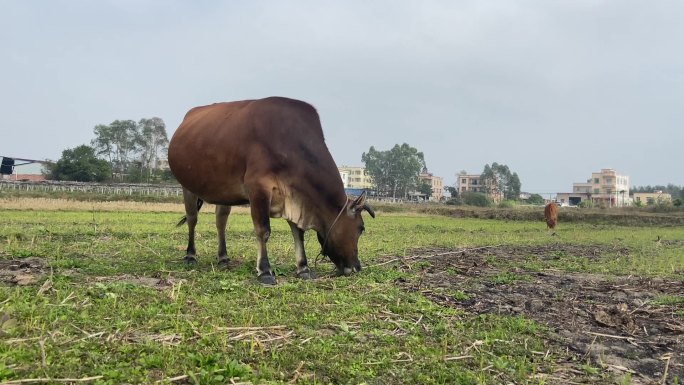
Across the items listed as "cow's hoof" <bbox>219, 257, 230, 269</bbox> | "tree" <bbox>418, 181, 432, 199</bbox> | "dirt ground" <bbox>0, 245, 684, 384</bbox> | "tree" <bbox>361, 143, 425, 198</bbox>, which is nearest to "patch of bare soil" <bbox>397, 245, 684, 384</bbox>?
"dirt ground" <bbox>0, 245, 684, 384</bbox>

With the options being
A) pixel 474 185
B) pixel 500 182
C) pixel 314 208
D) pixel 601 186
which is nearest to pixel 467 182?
pixel 474 185

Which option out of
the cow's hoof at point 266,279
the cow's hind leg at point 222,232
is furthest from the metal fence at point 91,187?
the cow's hoof at point 266,279

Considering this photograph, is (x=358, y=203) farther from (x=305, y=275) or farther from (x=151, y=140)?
(x=151, y=140)

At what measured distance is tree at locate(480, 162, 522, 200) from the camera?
5172 inches

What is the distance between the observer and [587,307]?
6.41 metres

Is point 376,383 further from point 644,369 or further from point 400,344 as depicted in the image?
point 644,369

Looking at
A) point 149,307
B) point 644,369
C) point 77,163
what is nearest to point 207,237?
point 149,307

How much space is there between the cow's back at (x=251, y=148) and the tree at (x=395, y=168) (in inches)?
4517

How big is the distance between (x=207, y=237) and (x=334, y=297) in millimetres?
10915

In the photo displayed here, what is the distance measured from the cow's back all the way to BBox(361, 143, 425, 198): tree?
376ft

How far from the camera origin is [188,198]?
10148 mm

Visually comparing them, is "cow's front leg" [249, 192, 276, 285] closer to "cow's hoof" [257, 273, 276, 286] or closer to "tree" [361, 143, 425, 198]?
"cow's hoof" [257, 273, 276, 286]

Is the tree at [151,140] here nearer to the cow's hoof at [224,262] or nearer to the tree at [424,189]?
the tree at [424,189]

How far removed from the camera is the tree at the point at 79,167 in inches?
2815
